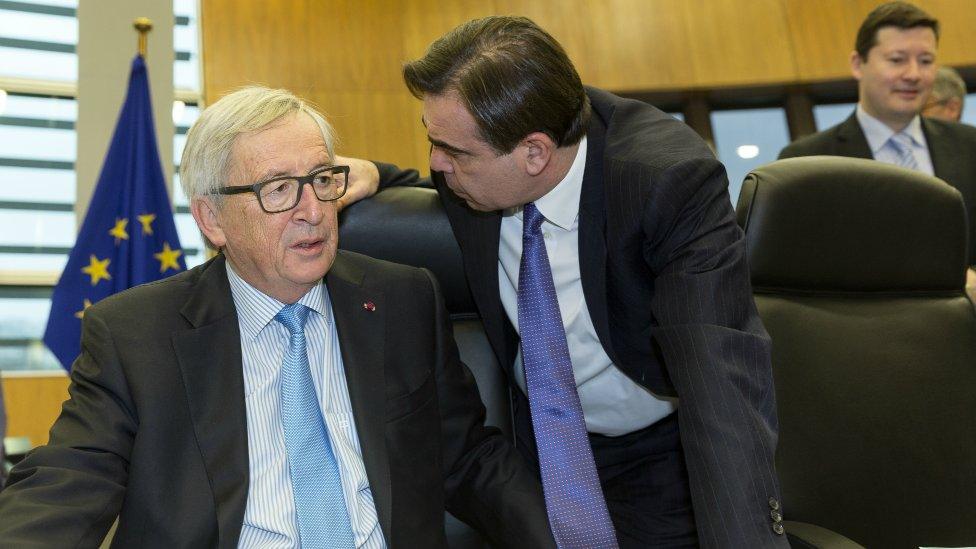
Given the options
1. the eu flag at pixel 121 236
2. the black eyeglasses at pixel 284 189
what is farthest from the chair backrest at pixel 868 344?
the eu flag at pixel 121 236

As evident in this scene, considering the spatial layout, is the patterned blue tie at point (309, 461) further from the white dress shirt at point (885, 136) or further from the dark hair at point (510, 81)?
the white dress shirt at point (885, 136)

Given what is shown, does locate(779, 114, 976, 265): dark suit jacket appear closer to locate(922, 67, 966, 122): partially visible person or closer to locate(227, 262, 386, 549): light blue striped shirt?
locate(922, 67, 966, 122): partially visible person

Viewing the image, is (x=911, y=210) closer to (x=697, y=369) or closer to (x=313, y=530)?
(x=697, y=369)

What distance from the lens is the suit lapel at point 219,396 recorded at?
1.57m

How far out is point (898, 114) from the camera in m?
3.71

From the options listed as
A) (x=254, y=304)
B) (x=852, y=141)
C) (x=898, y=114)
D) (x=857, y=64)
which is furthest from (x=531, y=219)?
(x=857, y=64)

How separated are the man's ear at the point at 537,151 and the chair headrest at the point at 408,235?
213 mm

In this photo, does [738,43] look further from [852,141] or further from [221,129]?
[221,129]

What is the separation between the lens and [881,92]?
12.3 ft

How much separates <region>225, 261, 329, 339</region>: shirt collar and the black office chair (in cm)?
20

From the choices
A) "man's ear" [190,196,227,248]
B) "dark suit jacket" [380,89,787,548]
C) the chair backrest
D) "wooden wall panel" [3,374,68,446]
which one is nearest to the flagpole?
"wooden wall panel" [3,374,68,446]

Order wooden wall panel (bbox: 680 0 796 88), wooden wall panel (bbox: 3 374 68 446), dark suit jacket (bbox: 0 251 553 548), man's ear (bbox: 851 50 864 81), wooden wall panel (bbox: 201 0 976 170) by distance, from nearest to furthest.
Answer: dark suit jacket (bbox: 0 251 553 548)
man's ear (bbox: 851 50 864 81)
wooden wall panel (bbox: 3 374 68 446)
wooden wall panel (bbox: 201 0 976 170)
wooden wall panel (bbox: 680 0 796 88)

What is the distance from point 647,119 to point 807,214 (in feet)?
1.36

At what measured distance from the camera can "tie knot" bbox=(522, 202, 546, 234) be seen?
1971mm
